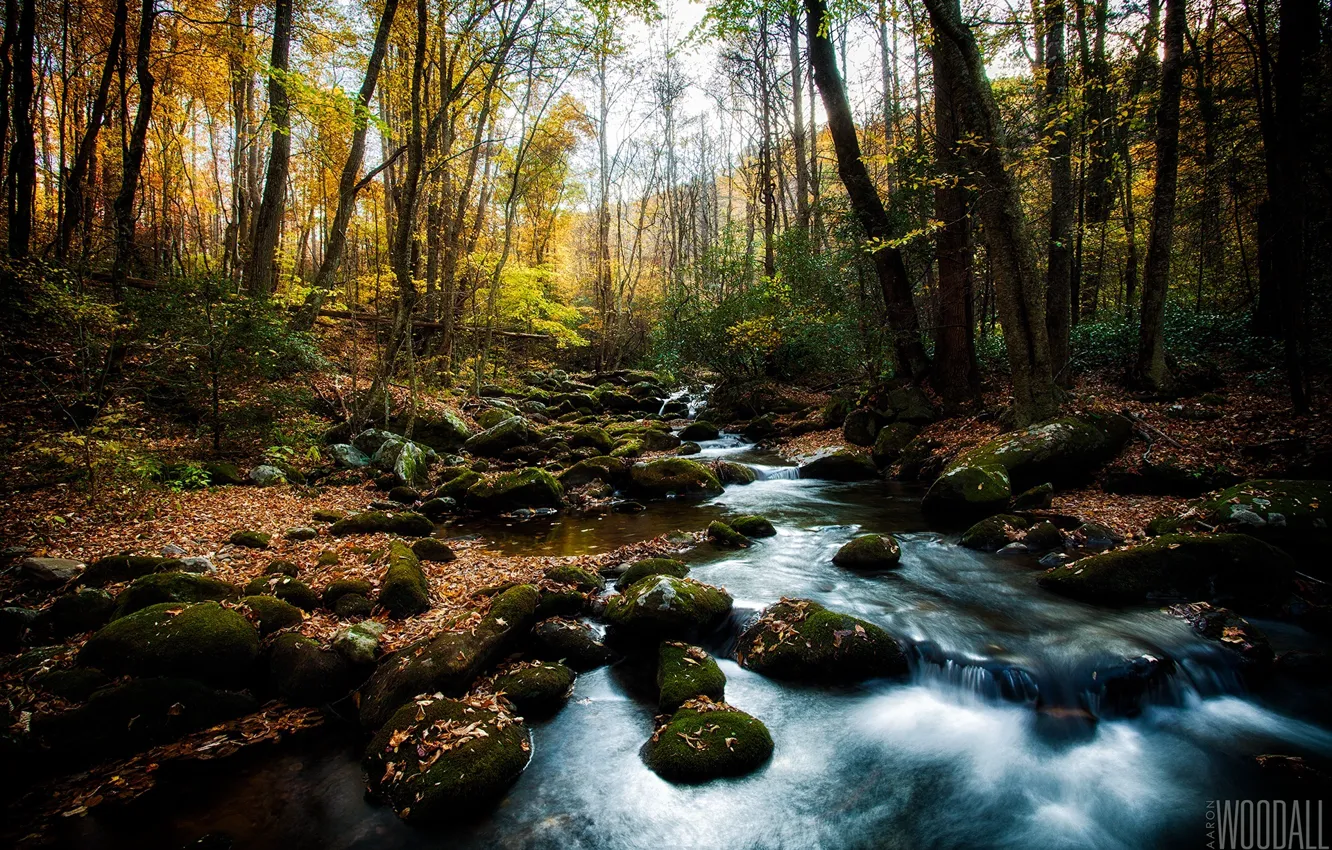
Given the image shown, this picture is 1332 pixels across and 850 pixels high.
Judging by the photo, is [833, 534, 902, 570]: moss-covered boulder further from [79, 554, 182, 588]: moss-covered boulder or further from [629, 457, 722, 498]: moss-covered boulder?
[79, 554, 182, 588]: moss-covered boulder

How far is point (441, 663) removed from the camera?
172 inches

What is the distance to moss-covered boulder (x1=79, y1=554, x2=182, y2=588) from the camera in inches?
204

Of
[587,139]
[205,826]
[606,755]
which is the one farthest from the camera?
[587,139]

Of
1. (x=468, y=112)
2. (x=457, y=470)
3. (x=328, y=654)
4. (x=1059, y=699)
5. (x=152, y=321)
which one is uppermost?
(x=468, y=112)

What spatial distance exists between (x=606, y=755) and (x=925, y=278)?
1364cm

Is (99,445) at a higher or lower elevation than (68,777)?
higher

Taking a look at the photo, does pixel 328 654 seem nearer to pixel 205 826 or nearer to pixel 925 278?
pixel 205 826

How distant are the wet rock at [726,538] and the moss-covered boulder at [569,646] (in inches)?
118

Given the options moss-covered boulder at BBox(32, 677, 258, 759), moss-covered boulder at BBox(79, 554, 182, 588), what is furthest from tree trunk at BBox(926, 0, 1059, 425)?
moss-covered boulder at BBox(79, 554, 182, 588)

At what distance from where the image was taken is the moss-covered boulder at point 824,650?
4.83m

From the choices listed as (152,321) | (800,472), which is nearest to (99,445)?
(152,321)

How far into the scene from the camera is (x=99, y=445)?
21.2ft

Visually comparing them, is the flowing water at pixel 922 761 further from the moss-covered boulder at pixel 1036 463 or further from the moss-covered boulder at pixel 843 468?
the moss-covered boulder at pixel 843 468

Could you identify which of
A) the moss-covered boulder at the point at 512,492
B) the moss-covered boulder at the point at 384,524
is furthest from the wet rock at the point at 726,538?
the moss-covered boulder at the point at 384,524
